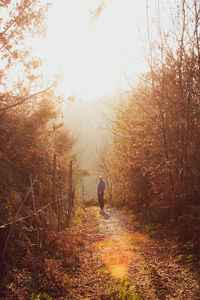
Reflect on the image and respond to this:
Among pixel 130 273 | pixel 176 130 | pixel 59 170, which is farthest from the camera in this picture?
pixel 59 170

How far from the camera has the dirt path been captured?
13.8 ft

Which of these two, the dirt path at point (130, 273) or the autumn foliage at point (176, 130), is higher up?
the autumn foliage at point (176, 130)

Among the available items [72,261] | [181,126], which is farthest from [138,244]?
[181,126]

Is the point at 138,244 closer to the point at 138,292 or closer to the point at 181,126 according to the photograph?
the point at 138,292

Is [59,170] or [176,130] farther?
[59,170]

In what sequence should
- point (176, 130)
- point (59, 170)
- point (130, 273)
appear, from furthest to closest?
point (59, 170) → point (176, 130) → point (130, 273)

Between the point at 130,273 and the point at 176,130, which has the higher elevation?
the point at 176,130

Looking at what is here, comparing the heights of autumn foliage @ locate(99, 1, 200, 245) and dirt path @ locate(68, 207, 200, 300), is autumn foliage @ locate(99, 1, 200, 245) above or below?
above

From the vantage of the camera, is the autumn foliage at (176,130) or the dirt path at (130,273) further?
the autumn foliage at (176,130)

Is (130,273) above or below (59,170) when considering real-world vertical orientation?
below

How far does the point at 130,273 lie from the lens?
511 centimetres

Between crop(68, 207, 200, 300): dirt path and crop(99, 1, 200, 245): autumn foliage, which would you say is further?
crop(99, 1, 200, 245): autumn foliage

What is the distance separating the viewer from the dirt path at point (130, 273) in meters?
4.19

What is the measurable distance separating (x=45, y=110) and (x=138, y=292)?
6.75 m
